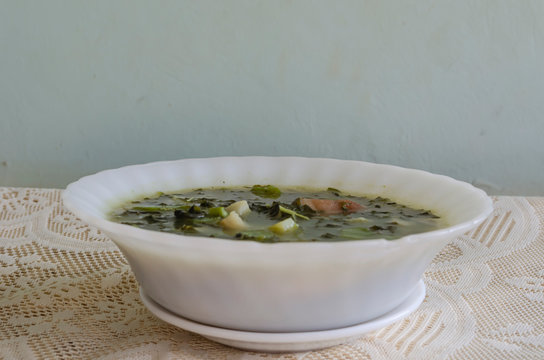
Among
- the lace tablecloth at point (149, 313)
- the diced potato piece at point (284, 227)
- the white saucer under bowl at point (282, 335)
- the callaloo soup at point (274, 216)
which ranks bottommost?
the lace tablecloth at point (149, 313)

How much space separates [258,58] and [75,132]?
32.4 inches

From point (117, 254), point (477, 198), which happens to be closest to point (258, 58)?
point (117, 254)

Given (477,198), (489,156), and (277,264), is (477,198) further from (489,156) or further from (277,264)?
(489,156)

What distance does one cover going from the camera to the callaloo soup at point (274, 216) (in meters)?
1.46

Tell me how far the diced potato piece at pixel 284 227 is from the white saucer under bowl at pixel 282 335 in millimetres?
259

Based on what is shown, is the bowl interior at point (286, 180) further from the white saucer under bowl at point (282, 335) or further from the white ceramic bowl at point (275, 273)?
the white saucer under bowl at point (282, 335)

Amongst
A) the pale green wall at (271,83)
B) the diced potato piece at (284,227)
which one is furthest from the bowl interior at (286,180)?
the pale green wall at (271,83)

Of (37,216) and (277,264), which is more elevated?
(277,264)

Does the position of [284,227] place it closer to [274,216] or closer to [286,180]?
[274,216]

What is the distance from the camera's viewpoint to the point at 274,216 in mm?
1631

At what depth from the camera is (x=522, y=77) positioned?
8.58 ft

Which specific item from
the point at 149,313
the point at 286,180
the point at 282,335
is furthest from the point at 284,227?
the point at 286,180

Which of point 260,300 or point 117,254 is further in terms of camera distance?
point 117,254

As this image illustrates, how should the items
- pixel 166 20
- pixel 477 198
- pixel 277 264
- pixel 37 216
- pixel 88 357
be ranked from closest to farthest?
pixel 277 264
pixel 88 357
pixel 477 198
pixel 37 216
pixel 166 20
